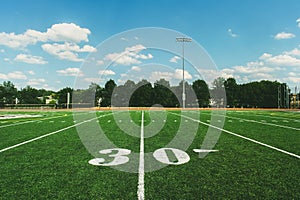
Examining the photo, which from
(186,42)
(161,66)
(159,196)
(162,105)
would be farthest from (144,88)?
(159,196)

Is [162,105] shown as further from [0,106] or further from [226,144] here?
[226,144]

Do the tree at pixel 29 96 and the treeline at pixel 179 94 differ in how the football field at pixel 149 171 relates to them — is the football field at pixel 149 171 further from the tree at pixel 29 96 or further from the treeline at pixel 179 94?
the tree at pixel 29 96

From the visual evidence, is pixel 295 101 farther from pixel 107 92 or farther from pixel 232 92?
pixel 107 92

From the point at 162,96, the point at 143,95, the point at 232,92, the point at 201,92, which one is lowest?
the point at 162,96

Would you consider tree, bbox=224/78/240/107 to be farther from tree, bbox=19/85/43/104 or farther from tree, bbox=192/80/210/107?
tree, bbox=19/85/43/104

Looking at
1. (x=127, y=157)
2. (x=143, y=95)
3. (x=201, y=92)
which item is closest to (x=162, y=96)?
(x=143, y=95)

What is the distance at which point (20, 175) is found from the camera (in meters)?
4.02

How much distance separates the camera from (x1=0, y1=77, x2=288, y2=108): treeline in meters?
59.5

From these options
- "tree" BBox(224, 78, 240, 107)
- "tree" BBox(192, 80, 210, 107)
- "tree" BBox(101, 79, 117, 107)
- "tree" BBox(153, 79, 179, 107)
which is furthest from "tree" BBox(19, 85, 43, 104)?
"tree" BBox(224, 78, 240, 107)

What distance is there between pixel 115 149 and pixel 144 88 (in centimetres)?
5418

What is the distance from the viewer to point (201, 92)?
64.8 meters

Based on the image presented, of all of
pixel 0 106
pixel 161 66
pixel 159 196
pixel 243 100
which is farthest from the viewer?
pixel 243 100

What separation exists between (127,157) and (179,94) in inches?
2323

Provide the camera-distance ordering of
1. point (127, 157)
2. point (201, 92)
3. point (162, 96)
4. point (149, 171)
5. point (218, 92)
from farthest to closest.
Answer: point (218, 92), point (201, 92), point (162, 96), point (127, 157), point (149, 171)
